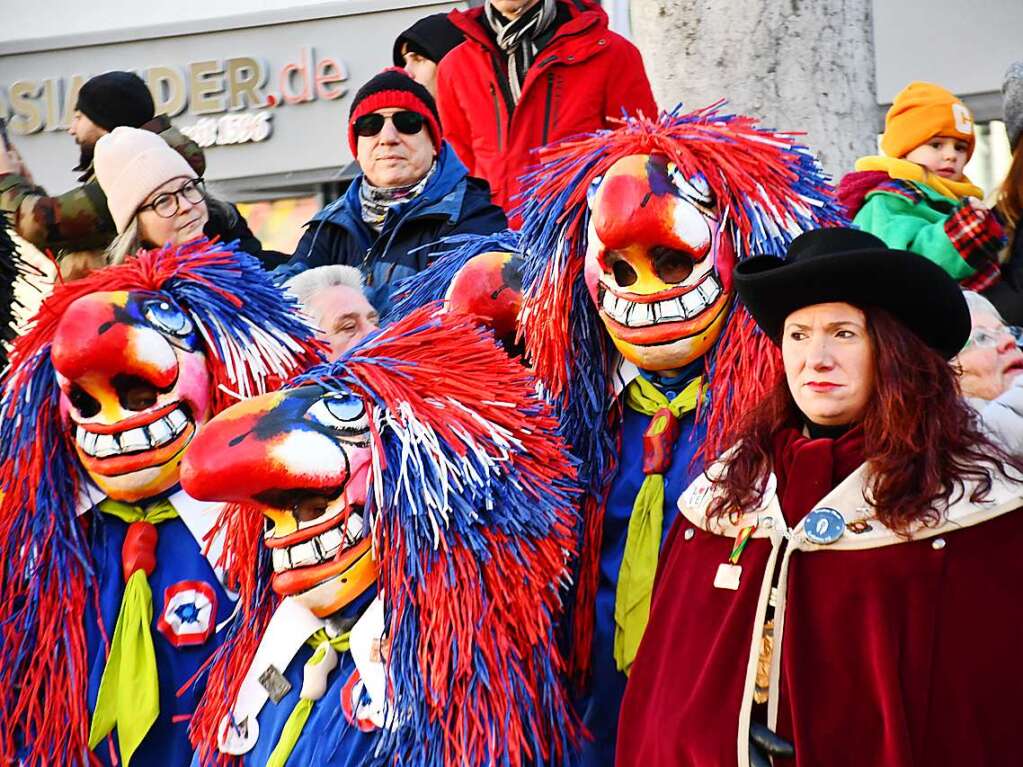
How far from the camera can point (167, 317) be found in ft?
11.9

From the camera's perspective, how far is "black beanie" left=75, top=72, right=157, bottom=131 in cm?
513

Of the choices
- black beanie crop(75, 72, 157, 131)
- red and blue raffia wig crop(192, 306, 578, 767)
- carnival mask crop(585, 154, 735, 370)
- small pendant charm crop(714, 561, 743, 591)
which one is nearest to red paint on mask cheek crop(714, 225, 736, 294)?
carnival mask crop(585, 154, 735, 370)

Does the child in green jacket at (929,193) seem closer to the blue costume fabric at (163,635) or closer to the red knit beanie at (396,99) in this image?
the red knit beanie at (396,99)

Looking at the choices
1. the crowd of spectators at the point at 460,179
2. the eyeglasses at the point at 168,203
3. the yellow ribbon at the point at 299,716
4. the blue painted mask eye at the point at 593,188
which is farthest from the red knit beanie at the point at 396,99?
the yellow ribbon at the point at 299,716

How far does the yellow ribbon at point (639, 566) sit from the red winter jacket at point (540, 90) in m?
1.43

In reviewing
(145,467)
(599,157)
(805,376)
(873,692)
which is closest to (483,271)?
(599,157)

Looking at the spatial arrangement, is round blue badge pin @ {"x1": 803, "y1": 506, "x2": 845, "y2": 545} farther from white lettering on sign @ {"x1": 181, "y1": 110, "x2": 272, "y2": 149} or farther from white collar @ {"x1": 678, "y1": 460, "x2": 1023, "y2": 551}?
white lettering on sign @ {"x1": 181, "y1": 110, "x2": 272, "y2": 149}

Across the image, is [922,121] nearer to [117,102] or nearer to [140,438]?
[140,438]

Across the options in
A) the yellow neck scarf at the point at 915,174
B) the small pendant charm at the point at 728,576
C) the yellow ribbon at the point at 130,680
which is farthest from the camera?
the yellow neck scarf at the point at 915,174

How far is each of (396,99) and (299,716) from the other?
5.98 ft

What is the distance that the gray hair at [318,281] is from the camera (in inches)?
160

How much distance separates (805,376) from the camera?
2898 mm

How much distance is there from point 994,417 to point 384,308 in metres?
1.53

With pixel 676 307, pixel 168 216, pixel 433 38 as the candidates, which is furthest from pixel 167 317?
pixel 433 38
